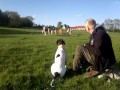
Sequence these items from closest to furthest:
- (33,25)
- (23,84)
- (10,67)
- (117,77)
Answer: (23,84) < (117,77) < (10,67) < (33,25)

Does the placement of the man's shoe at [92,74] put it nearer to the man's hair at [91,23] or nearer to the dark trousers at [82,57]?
the dark trousers at [82,57]

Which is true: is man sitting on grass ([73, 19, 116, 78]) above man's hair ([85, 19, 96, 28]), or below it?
below

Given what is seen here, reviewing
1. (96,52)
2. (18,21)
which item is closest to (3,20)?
(18,21)

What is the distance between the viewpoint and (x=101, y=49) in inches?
376

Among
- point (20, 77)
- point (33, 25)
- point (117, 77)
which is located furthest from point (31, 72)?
point (33, 25)

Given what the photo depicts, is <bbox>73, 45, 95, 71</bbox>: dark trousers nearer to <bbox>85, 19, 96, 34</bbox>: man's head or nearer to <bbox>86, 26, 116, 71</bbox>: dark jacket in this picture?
<bbox>86, 26, 116, 71</bbox>: dark jacket

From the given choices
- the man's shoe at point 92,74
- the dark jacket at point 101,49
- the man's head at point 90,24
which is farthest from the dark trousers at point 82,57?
the man's head at point 90,24

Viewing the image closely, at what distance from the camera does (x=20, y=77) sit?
30.6 ft

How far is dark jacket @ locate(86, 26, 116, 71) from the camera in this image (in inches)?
375

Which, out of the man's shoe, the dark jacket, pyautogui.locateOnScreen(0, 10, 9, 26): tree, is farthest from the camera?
pyautogui.locateOnScreen(0, 10, 9, 26): tree

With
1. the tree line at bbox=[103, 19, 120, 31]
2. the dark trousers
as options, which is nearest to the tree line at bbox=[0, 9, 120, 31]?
the tree line at bbox=[103, 19, 120, 31]

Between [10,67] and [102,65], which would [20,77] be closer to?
[10,67]

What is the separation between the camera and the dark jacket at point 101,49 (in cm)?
952

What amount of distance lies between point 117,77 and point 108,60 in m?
0.68
